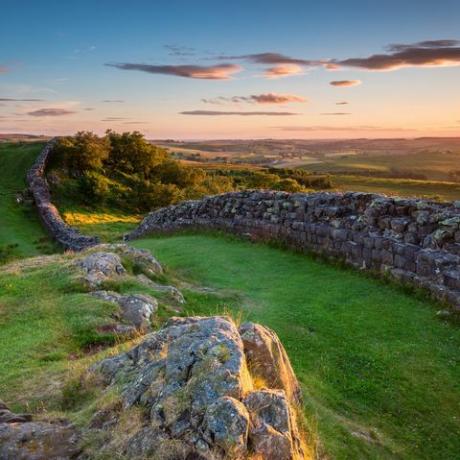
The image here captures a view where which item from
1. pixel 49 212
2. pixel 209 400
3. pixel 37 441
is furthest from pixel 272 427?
pixel 49 212

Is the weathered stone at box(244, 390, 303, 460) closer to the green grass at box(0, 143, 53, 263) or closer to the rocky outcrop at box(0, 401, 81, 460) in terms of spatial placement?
the rocky outcrop at box(0, 401, 81, 460)

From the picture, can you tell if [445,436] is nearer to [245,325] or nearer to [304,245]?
[245,325]

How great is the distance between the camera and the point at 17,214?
124 feet

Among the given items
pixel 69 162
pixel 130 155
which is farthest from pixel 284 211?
pixel 130 155

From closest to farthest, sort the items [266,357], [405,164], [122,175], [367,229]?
[266,357], [367,229], [122,175], [405,164]

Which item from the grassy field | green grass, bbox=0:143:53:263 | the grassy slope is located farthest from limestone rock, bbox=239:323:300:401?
green grass, bbox=0:143:53:263

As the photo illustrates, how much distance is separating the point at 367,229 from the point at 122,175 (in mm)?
38756

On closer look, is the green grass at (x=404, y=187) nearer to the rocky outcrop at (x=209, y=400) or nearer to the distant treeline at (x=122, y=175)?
the distant treeline at (x=122, y=175)

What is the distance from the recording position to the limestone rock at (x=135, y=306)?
1003 cm

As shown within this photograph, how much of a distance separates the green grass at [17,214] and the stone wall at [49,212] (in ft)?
2.58

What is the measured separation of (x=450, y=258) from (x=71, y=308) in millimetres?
8485

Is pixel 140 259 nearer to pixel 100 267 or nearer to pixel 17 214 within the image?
Result: pixel 100 267

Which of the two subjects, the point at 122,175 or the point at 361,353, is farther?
the point at 122,175

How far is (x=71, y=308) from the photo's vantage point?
34.4ft
